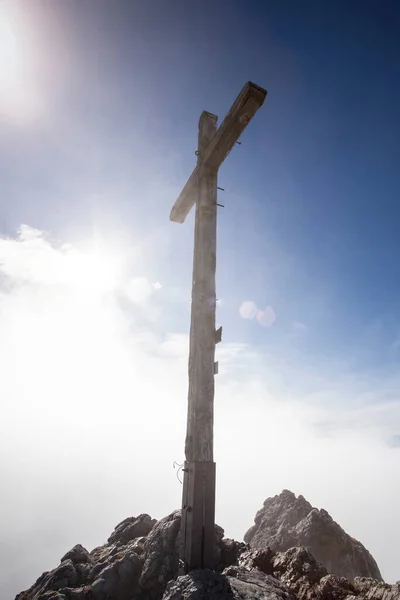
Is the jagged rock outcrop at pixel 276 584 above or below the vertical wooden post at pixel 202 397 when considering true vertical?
below

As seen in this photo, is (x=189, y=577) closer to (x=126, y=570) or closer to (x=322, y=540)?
(x=126, y=570)

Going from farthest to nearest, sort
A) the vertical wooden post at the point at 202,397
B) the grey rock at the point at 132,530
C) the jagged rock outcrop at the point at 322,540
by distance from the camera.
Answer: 1. the jagged rock outcrop at the point at 322,540
2. the grey rock at the point at 132,530
3. the vertical wooden post at the point at 202,397

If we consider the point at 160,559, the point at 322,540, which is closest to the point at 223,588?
the point at 160,559

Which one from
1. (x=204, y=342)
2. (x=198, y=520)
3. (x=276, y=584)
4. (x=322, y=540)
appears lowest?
(x=322, y=540)

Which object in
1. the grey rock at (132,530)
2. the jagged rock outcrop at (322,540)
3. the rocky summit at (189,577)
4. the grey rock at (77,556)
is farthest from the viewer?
the jagged rock outcrop at (322,540)

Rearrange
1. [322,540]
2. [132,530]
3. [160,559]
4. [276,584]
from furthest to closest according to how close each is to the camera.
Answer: [322,540] → [132,530] → [160,559] → [276,584]

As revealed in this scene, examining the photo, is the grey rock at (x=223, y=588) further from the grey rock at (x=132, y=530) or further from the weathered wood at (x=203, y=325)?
the grey rock at (x=132, y=530)

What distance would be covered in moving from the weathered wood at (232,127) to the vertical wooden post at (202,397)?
24 centimetres

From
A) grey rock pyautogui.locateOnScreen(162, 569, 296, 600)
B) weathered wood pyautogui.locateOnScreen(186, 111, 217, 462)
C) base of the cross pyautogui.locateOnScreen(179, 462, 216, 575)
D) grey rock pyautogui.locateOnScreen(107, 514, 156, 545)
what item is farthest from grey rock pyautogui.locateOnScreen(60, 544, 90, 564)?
weathered wood pyautogui.locateOnScreen(186, 111, 217, 462)

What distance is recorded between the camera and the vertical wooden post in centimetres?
502

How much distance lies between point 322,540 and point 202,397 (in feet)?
36.8

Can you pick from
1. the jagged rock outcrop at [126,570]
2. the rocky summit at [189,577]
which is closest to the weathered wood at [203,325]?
the rocky summit at [189,577]

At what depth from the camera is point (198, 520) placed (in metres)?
5.03

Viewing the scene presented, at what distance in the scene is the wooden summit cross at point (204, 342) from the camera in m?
5.04
